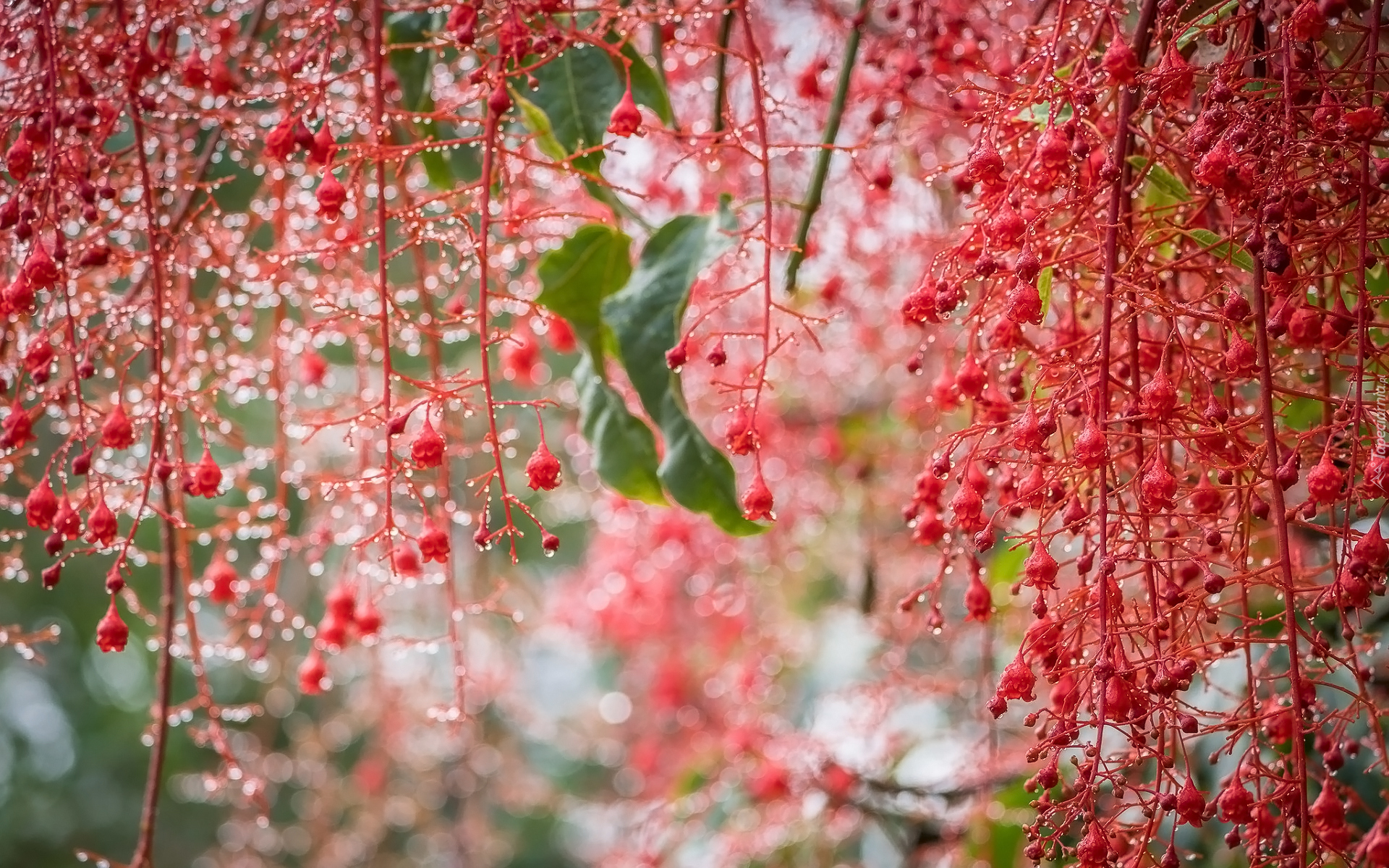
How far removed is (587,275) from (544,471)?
0.89ft

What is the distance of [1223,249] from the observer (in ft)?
1.85

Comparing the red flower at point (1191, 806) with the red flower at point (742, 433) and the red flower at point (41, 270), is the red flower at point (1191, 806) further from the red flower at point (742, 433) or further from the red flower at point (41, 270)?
the red flower at point (41, 270)

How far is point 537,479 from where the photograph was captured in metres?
0.53

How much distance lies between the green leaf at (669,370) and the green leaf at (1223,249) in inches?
10.6

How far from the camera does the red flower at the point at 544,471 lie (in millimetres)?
526

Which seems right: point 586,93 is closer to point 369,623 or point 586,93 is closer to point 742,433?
point 742,433

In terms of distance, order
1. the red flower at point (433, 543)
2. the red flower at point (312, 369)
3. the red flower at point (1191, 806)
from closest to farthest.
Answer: the red flower at point (1191, 806)
the red flower at point (433, 543)
the red flower at point (312, 369)

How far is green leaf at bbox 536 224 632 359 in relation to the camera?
76 centimetres

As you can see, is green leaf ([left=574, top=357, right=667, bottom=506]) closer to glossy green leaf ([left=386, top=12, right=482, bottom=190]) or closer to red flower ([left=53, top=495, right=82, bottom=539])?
glossy green leaf ([left=386, top=12, right=482, bottom=190])

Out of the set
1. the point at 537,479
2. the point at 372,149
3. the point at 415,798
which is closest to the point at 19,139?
the point at 372,149

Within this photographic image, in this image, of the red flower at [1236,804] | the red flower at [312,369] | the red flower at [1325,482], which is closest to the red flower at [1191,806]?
the red flower at [1236,804]

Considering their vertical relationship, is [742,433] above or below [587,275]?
A: below

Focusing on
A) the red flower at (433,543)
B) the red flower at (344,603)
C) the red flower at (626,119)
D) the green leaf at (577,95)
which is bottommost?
the red flower at (433,543)

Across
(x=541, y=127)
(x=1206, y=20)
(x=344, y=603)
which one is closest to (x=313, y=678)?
(x=344, y=603)
